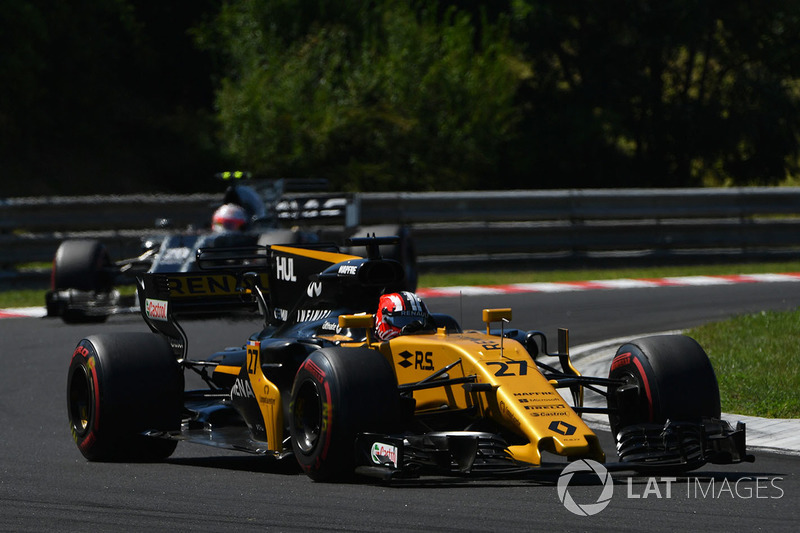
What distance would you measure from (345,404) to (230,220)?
385 inches

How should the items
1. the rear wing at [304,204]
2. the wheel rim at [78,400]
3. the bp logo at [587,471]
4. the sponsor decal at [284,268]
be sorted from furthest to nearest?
the rear wing at [304,204] < the sponsor decal at [284,268] < the wheel rim at [78,400] < the bp logo at [587,471]

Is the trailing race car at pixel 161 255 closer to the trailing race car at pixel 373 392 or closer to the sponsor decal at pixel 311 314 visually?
the sponsor decal at pixel 311 314

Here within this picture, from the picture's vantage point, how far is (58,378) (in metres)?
12.1

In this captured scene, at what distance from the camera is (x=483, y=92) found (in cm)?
3231

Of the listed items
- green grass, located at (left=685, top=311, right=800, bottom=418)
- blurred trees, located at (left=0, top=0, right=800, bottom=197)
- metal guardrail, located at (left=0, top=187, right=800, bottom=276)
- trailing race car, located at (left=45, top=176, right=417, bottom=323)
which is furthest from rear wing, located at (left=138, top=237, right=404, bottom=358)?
blurred trees, located at (left=0, top=0, right=800, bottom=197)

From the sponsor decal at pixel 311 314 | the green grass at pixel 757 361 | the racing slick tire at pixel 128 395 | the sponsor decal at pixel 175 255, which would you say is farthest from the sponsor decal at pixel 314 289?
the sponsor decal at pixel 175 255

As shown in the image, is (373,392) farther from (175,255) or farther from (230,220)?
(230,220)

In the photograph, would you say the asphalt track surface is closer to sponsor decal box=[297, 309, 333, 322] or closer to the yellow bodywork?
the yellow bodywork

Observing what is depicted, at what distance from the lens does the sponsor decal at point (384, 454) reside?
22.1ft

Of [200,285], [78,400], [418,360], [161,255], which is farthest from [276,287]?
[161,255]

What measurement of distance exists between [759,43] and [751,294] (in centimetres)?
1822

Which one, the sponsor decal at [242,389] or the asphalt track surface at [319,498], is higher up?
the sponsor decal at [242,389]

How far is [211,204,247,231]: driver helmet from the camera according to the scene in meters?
16.4

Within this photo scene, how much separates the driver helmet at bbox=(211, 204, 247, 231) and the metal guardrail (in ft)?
10.0
